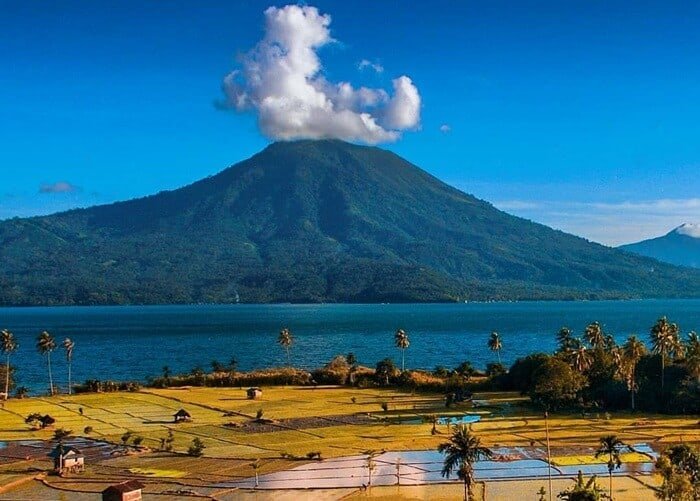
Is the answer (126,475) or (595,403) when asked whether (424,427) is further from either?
(126,475)

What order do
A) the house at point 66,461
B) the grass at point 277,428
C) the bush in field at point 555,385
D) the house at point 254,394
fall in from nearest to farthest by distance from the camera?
1. the house at point 66,461
2. the grass at point 277,428
3. the bush in field at point 555,385
4. the house at point 254,394

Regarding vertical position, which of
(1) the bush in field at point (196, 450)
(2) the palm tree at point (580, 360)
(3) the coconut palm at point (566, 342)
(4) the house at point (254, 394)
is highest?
(3) the coconut palm at point (566, 342)

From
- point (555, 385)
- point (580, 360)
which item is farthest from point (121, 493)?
point (580, 360)

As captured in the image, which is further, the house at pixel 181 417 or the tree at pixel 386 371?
the tree at pixel 386 371

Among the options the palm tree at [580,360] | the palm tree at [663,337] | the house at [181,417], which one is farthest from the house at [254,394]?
the palm tree at [663,337]

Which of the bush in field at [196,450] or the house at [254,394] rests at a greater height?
the house at [254,394]

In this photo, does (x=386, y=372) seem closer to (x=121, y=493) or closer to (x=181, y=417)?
(x=181, y=417)

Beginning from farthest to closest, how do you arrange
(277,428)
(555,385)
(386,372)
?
(386,372)
(555,385)
(277,428)

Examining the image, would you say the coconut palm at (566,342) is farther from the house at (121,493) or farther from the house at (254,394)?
the house at (121,493)

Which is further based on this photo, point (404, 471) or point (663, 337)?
point (663, 337)

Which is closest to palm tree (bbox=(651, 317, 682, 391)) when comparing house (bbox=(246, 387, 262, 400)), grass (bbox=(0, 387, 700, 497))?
grass (bbox=(0, 387, 700, 497))
